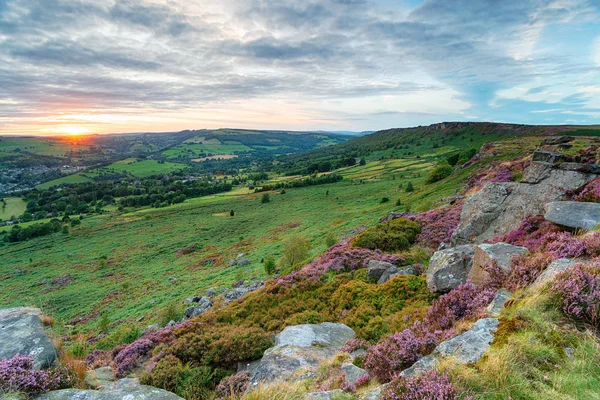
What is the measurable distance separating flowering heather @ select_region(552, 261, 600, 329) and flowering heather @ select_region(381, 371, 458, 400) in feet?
10.7

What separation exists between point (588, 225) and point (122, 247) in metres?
80.0

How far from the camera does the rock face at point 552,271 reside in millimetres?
6591

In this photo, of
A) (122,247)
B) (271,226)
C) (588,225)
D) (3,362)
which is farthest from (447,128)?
(3,362)

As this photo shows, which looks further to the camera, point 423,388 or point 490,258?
point 490,258

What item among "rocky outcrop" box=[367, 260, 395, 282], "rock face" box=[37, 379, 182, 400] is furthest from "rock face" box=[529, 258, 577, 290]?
"rocky outcrop" box=[367, 260, 395, 282]

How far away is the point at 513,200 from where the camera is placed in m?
17.0

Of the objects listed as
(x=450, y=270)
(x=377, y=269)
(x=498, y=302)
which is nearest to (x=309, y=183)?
(x=377, y=269)

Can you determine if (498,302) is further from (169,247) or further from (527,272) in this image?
(169,247)

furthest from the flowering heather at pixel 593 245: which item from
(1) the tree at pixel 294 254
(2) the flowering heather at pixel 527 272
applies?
(1) the tree at pixel 294 254

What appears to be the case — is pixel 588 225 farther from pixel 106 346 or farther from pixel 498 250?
pixel 106 346

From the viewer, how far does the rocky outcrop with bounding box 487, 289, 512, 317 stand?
6746mm

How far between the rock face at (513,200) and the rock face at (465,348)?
38.1 feet

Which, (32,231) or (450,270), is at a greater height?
(450,270)

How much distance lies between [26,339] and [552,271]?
39.9ft
